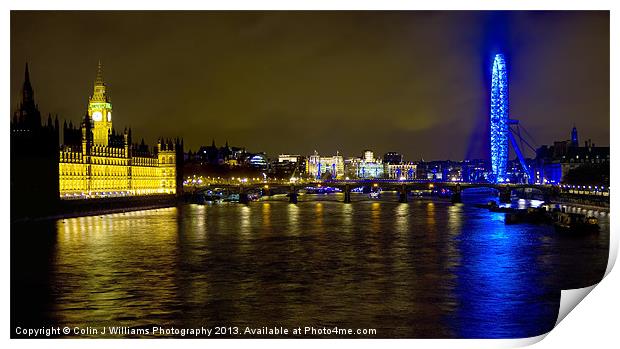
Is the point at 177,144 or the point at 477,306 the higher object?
the point at 177,144

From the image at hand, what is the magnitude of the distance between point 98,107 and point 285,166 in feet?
125

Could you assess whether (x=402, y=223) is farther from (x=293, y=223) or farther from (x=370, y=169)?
(x=370, y=169)

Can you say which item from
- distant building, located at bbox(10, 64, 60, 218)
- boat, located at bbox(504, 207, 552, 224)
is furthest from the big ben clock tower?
boat, located at bbox(504, 207, 552, 224)

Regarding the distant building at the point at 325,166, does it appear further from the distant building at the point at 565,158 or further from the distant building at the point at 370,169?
the distant building at the point at 565,158

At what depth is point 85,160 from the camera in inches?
1217

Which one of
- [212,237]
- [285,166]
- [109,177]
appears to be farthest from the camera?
[285,166]

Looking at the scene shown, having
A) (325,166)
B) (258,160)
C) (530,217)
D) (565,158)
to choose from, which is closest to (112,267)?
(530,217)

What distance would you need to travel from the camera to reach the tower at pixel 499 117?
1355 inches

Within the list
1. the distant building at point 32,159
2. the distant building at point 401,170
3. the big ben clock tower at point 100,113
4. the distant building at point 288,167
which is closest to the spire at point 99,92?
the big ben clock tower at point 100,113

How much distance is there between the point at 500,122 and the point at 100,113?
1955 cm

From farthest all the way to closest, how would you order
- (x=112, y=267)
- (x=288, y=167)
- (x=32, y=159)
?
1. (x=288, y=167)
2. (x=32, y=159)
3. (x=112, y=267)

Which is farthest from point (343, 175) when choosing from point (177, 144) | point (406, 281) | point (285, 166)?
point (406, 281)

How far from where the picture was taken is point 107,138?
38250mm
